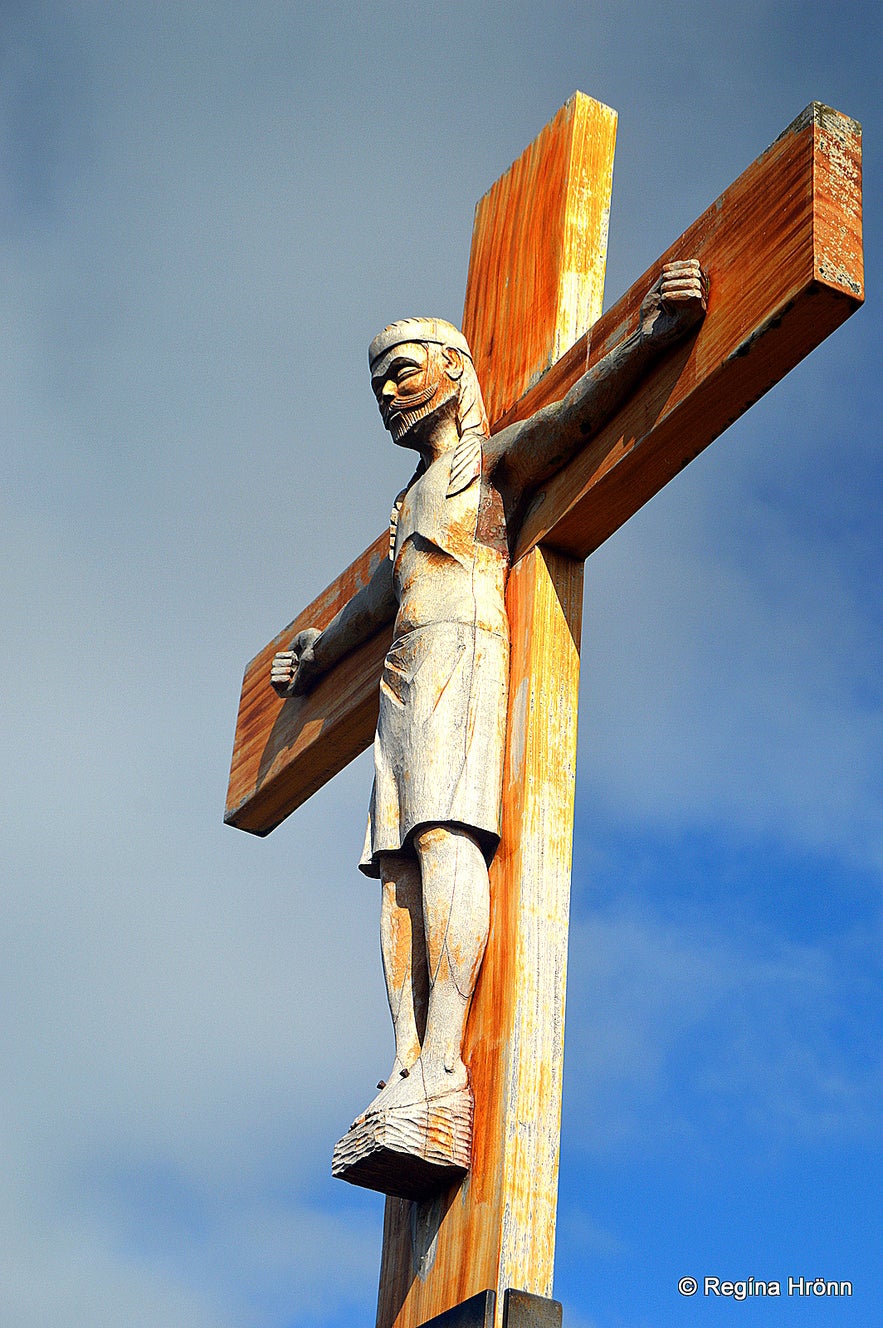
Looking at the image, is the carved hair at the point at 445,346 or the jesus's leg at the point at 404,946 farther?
the carved hair at the point at 445,346

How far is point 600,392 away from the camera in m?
4.34

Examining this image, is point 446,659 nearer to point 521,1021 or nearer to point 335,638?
point 521,1021

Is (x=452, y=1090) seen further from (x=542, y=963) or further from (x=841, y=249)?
(x=841, y=249)

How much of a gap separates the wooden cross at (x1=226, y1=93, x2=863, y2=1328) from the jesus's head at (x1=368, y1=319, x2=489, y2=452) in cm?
16

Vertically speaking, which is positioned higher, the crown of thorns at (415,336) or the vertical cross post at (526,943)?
the crown of thorns at (415,336)

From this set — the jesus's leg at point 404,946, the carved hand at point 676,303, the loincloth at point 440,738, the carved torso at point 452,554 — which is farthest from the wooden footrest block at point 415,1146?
the carved hand at point 676,303

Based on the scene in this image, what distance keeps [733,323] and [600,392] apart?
41 cm

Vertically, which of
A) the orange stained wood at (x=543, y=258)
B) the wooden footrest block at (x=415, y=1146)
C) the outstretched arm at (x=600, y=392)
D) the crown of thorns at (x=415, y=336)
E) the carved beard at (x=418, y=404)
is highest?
the orange stained wood at (x=543, y=258)

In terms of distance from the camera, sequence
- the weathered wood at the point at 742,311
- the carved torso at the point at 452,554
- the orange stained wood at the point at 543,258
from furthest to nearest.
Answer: the orange stained wood at the point at 543,258
the carved torso at the point at 452,554
the weathered wood at the point at 742,311

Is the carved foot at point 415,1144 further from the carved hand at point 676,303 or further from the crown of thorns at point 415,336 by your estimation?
the crown of thorns at point 415,336

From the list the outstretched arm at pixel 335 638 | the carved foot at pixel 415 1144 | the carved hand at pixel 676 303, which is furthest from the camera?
the outstretched arm at pixel 335 638

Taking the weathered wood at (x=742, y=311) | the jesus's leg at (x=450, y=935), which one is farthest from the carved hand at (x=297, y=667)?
the jesus's leg at (x=450, y=935)

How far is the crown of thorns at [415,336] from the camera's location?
4.82 metres

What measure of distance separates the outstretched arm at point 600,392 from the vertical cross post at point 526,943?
221mm
